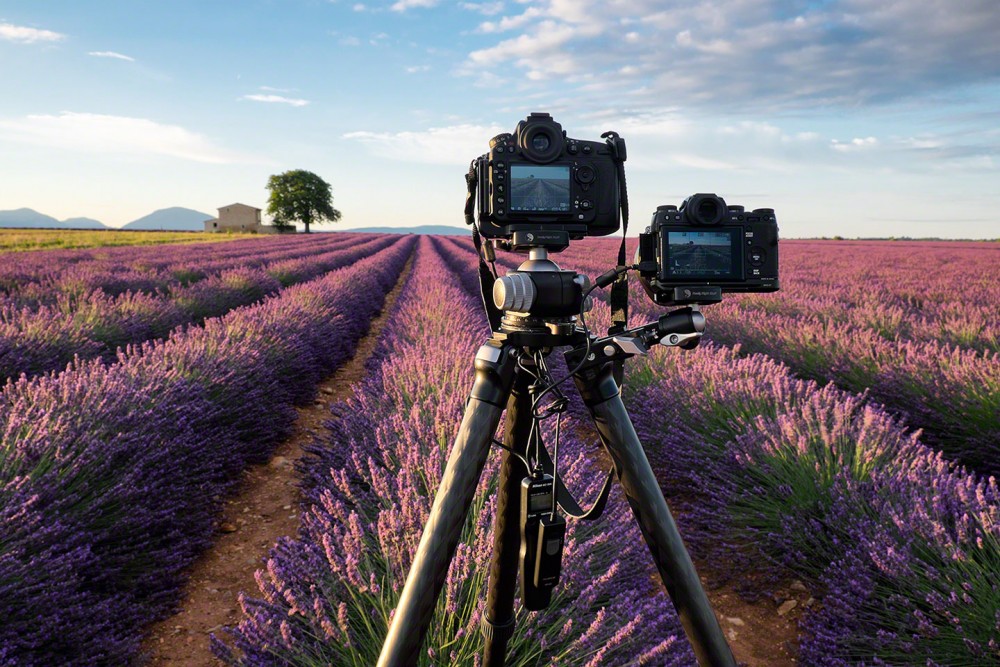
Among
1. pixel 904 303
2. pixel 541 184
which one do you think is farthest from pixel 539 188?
pixel 904 303

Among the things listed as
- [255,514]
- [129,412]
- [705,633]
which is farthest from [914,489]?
[129,412]

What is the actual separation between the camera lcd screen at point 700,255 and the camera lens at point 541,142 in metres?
0.30

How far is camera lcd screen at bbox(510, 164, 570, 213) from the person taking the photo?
3.75 feet

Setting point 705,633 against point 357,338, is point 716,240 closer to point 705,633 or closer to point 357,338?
point 705,633

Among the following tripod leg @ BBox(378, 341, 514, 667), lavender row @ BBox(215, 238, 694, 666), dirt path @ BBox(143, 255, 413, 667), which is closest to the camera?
tripod leg @ BBox(378, 341, 514, 667)

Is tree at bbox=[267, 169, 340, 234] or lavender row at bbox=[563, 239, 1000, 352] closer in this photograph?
lavender row at bbox=[563, 239, 1000, 352]

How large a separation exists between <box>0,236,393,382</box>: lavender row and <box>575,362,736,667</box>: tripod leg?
3.68m

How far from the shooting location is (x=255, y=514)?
3066mm

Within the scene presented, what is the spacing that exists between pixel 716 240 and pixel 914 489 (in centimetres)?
168

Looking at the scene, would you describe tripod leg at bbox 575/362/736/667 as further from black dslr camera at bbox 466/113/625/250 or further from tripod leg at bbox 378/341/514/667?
black dslr camera at bbox 466/113/625/250

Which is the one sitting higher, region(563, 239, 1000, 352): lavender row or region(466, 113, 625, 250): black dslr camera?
region(466, 113, 625, 250): black dslr camera

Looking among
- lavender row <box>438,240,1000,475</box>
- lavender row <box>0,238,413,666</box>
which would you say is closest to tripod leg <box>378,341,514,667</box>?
lavender row <box>0,238,413,666</box>

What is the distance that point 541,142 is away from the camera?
1.17m

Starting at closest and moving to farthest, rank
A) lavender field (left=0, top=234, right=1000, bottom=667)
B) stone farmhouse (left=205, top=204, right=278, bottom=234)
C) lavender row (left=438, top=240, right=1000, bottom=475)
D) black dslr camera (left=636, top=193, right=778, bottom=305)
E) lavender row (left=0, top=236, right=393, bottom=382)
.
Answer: black dslr camera (left=636, top=193, right=778, bottom=305) < lavender field (left=0, top=234, right=1000, bottom=667) < lavender row (left=438, top=240, right=1000, bottom=475) < lavender row (left=0, top=236, right=393, bottom=382) < stone farmhouse (left=205, top=204, right=278, bottom=234)
